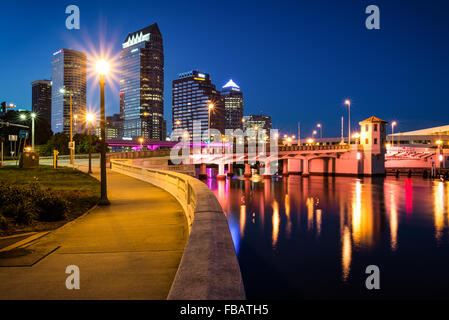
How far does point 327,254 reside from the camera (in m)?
20.7

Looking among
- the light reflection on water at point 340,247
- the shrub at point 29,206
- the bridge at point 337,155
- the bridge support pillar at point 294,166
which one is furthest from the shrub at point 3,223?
the bridge support pillar at point 294,166

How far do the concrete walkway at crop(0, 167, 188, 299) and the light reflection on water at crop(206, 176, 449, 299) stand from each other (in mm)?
6599

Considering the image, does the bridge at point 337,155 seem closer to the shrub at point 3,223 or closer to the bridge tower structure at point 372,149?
the bridge tower structure at point 372,149

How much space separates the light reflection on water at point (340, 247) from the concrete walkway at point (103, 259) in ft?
21.7

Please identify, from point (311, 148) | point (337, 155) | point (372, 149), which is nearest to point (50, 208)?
point (311, 148)

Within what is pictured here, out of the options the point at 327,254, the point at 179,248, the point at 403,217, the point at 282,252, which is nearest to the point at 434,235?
the point at 403,217

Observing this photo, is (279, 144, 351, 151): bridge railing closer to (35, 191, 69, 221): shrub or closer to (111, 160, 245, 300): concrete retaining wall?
(35, 191, 69, 221): shrub

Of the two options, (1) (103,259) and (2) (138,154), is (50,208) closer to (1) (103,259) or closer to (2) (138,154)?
(1) (103,259)

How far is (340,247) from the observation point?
2253 cm

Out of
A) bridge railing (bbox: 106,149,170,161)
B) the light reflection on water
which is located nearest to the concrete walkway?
the light reflection on water

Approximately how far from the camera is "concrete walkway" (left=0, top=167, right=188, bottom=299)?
205 inches

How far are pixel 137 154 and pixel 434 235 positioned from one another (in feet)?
138

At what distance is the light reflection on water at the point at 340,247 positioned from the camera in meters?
15.2

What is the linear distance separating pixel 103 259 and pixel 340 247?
1906 centimetres
